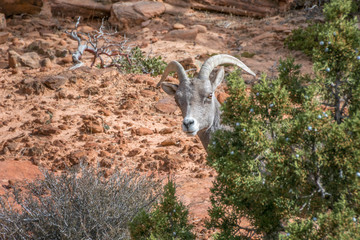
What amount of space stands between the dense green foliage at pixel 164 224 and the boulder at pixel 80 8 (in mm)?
12983

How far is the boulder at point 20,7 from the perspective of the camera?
1513 centimetres

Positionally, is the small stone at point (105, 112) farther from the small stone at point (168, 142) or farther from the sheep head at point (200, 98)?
the sheep head at point (200, 98)

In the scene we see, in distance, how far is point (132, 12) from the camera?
14.9m

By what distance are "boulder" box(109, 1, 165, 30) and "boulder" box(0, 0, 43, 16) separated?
3011 millimetres

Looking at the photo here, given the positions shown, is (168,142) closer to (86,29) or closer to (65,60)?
(65,60)

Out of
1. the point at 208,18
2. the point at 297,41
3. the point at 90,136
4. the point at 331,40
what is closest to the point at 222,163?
the point at 331,40

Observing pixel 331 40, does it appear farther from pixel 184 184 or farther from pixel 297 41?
pixel 297 41

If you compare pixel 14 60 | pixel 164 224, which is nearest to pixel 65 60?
pixel 14 60

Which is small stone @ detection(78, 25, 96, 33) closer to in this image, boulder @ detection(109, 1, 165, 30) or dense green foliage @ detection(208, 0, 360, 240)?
boulder @ detection(109, 1, 165, 30)

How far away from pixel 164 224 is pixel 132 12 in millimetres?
12398

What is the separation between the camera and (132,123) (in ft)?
27.0

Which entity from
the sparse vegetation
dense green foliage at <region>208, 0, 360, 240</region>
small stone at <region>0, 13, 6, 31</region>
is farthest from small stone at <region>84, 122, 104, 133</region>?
small stone at <region>0, 13, 6, 31</region>

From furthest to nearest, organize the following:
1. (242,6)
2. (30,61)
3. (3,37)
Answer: (242,6) < (3,37) < (30,61)

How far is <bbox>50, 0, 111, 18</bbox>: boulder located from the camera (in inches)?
609
